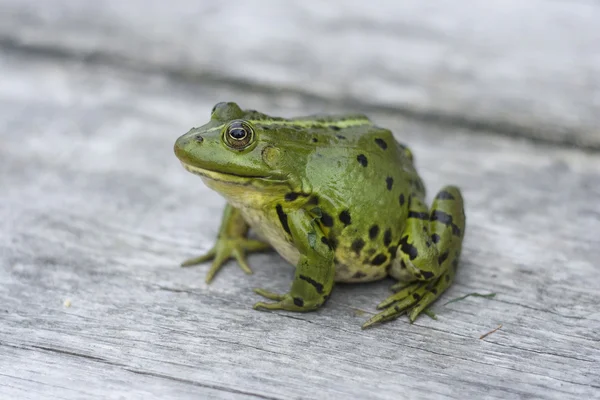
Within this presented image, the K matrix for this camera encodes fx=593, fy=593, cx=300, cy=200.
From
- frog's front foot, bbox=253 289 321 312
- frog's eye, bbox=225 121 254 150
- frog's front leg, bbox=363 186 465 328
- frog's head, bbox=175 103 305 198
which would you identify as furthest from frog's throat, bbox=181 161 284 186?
frog's front leg, bbox=363 186 465 328

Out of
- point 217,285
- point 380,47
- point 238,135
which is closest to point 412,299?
point 217,285

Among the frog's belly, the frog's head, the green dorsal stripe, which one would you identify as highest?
the green dorsal stripe

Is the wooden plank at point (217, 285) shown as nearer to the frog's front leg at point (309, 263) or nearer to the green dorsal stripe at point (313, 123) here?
the frog's front leg at point (309, 263)

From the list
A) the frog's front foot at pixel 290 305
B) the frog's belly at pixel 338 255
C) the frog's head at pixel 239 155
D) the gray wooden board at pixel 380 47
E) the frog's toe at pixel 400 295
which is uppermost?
the gray wooden board at pixel 380 47

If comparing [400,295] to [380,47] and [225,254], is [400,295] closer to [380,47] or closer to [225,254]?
[225,254]

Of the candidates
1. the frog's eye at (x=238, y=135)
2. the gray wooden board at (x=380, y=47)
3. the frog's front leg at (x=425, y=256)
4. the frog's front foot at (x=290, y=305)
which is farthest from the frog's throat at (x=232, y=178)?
the gray wooden board at (x=380, y=47)

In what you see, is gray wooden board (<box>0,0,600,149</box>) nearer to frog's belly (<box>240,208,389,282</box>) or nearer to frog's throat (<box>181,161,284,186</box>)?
frog's belly (<box>240,208,389,282</box>)

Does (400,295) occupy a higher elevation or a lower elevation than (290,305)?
higher
